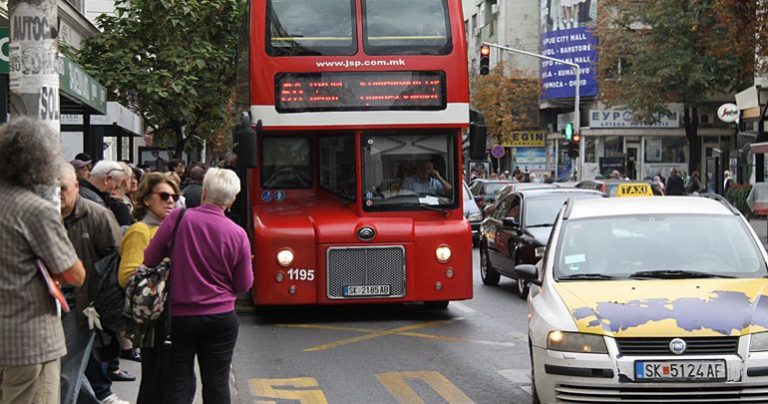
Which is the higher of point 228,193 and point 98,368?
point 228,193

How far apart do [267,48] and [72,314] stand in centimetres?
777

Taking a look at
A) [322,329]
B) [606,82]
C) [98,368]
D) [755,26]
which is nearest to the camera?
[98,368]

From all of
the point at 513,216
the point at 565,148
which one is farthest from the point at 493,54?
the point at 513,216

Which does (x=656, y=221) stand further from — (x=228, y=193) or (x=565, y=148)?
(x=565, y=148)

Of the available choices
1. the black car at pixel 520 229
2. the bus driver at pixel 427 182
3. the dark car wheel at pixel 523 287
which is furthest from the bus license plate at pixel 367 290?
the dark car wheel at pixel 523 287

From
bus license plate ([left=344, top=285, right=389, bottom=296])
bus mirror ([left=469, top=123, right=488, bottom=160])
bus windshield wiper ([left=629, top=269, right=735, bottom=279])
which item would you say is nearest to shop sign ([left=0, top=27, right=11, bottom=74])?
bus license plate ([left=344, top=285, right=389, bottom=296])

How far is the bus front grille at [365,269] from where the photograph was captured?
14.0 meters

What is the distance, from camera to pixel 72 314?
22.5 ft

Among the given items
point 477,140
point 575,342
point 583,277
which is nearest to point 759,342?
point 575,342

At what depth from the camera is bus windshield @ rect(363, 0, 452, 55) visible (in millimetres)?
14320

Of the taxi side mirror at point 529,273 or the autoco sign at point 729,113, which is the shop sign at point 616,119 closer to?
the autoco sign at point 729,113

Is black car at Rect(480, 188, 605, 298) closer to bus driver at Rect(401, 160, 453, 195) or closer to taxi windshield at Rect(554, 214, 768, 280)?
bus driver at Rect(401, 160, 453, 195)

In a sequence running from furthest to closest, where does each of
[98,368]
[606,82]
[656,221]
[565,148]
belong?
Answer: [565,148] < [606,82] < [656,221] < [98,368]

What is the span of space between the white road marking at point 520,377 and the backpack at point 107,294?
4.06m
